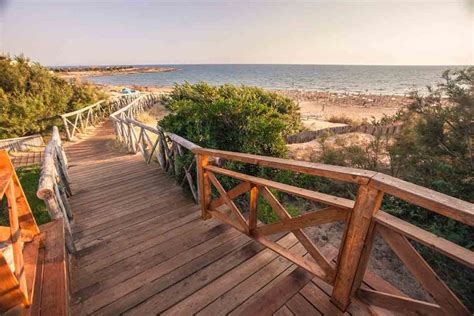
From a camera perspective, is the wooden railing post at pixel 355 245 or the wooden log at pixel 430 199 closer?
the wooden log at pixel 430 199

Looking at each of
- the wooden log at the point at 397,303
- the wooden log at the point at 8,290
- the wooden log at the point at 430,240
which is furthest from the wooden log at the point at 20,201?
the wooden log at the point at 397,303

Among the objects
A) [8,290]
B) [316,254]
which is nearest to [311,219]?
[316,254]

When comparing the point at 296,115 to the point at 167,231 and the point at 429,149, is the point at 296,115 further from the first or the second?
the point at 167,231

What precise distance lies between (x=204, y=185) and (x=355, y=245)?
1988 millimetres

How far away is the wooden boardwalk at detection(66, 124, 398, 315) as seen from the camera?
1.97 meters

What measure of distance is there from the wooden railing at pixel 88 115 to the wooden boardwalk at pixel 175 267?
279 inches

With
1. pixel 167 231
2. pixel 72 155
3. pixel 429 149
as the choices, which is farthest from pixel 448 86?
pixel 72 155

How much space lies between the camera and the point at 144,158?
6246 mm

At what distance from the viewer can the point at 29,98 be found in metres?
9.16

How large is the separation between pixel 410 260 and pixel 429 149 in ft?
13.5

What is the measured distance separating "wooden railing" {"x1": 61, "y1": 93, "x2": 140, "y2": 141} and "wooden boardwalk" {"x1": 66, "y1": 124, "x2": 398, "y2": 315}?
708 cm

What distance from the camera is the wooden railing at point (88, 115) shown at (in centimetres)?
925

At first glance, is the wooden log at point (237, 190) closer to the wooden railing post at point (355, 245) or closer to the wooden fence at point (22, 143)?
the wooden railing post at point (355, 245)

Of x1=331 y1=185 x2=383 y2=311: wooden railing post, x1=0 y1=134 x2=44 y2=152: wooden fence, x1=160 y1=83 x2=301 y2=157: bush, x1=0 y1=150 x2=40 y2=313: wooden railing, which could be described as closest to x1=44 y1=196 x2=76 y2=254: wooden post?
x1=0 y1=150 x2=40 y2=313: wooden railing
